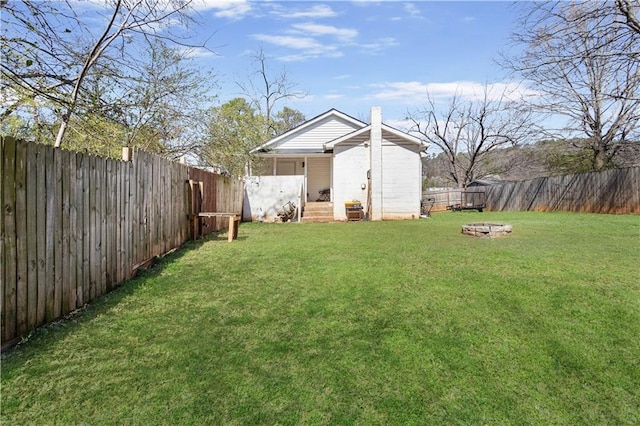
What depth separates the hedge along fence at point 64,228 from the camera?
110 inches

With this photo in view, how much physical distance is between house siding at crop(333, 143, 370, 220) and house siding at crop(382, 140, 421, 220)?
100 cm

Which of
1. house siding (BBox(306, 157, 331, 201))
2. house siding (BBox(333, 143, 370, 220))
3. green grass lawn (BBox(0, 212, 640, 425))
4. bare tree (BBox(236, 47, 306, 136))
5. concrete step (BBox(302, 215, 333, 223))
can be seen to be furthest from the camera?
bare tree (BBox(236, 47, 306, 136))

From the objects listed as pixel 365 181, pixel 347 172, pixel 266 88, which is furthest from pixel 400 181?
pixel 266 88

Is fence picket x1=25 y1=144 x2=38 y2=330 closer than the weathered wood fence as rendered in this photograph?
Yes

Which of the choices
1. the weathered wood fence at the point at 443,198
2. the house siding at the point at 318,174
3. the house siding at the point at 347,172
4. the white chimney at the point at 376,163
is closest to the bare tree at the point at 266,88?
the house siding at the point at 318,174

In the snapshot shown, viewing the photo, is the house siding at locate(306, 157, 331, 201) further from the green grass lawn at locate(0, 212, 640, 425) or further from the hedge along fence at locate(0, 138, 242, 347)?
the green grass lawn at locate(0, 212, 640, 425)

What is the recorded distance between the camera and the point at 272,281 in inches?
198

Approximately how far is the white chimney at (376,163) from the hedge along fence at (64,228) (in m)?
11.0

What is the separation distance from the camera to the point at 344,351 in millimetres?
3023

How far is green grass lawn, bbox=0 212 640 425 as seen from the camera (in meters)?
2.26

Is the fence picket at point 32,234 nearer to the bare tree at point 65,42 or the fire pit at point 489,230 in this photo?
the bare tree at point 65,42

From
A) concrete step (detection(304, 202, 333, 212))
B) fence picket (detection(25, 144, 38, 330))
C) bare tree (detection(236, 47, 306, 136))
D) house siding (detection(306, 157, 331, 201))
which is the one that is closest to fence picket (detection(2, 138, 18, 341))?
fence picket (detection(25, 144, 38, 330))

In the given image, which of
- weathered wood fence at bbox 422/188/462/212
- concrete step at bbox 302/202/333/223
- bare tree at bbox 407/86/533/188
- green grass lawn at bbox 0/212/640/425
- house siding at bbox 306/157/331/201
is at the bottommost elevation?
green grass lawn at bbox 0/212/640/425

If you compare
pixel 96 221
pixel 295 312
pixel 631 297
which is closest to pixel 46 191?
pixel 96 221
